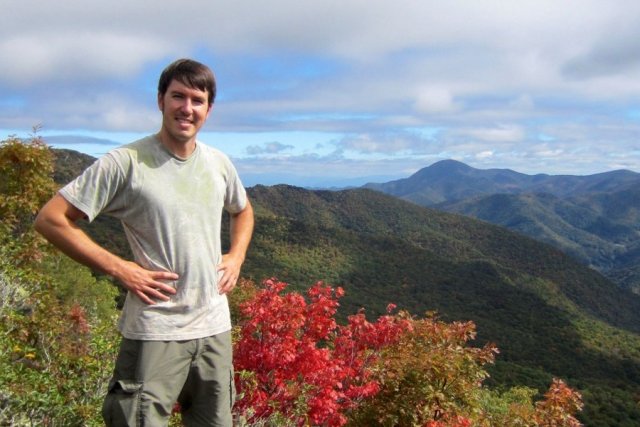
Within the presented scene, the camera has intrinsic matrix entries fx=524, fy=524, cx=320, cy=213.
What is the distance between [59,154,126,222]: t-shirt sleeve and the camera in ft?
7.71

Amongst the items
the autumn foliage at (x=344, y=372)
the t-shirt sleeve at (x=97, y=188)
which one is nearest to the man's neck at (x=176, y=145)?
the t-shirt sleeve at (x=97, y=188)

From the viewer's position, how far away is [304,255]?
97.6 meters

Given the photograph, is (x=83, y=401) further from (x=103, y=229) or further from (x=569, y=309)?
(x=569, y=309)

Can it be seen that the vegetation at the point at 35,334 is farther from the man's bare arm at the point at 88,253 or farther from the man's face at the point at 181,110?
the man's face at the point at 181,110

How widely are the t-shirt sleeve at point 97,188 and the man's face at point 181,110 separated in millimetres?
307

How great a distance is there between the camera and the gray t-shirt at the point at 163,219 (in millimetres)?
2410

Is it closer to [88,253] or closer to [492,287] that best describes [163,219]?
[88,253]

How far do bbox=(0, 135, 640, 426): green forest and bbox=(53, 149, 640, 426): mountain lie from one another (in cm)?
38

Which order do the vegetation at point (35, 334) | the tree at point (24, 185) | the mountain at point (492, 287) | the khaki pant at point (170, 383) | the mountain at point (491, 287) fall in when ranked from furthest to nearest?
the mountain at point (492, 287) < the mountain at point (491, 287) < the tree at point (24, 185) < the vegetation at point (35, 334) < the khaki pant at point (170, 383)

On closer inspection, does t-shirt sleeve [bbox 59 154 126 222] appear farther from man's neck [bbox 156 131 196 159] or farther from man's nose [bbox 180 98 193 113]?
man's nose [bbox 180 98 193 113]

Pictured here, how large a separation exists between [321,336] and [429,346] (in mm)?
1903

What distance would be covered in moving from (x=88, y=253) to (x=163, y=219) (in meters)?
0.36

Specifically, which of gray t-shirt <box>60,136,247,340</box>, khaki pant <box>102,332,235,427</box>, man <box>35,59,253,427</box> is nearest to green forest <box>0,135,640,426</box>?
khaki pant <box>102,332,235,427</box>

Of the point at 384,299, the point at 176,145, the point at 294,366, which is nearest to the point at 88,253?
the point at 176,145
